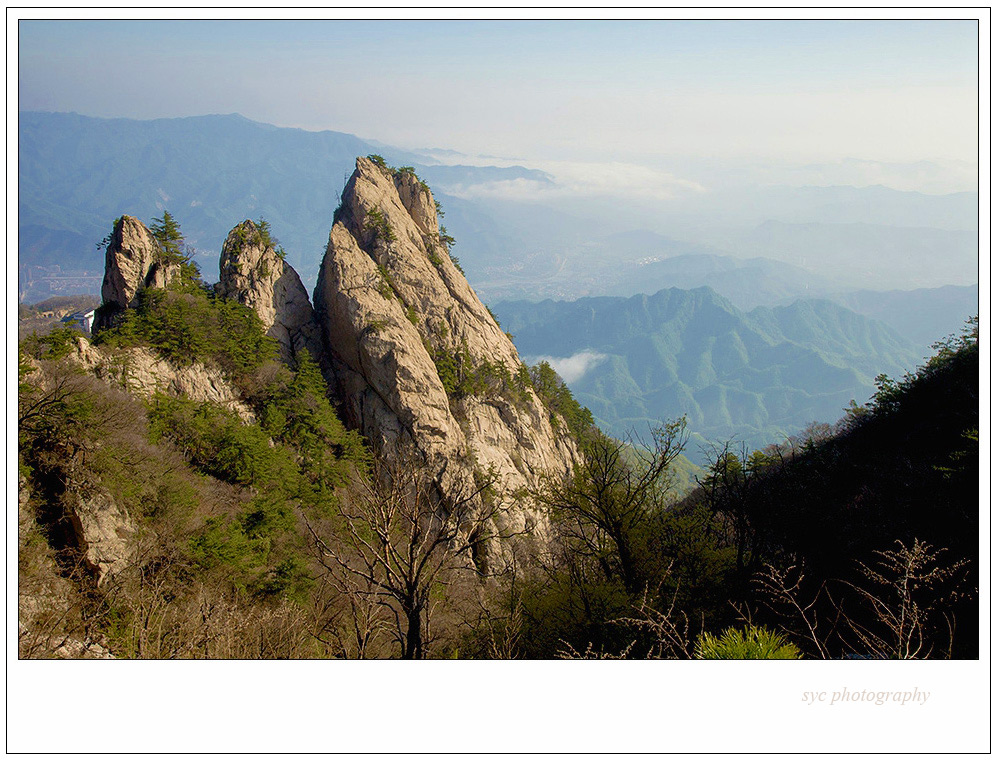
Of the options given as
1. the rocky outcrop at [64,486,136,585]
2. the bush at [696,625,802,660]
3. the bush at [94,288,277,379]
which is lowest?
the rocky outcrop at [64,486,136,585]

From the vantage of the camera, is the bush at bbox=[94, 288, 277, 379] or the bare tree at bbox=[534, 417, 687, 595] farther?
the bush at bbox=[94, 288, 277, 379]

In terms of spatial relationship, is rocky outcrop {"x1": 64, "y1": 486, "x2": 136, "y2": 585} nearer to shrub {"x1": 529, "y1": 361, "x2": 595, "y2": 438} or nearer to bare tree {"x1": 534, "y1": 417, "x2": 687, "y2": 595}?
bare tree {"x1": 534, "y1": 417, "x2": 687, "y2": 595}

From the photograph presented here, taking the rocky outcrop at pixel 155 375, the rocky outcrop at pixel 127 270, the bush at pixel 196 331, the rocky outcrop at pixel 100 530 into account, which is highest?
the rocky outcrop at pixel 127 270

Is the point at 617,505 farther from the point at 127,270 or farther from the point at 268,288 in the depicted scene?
the point at 127,270

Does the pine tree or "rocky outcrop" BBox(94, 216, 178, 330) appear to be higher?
the pine tree

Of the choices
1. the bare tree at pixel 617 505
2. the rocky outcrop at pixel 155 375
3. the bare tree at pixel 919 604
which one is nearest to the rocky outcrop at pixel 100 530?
the rocky outcrop at pixel 155 375

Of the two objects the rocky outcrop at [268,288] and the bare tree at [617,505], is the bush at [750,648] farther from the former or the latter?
the rocky outcrop at [268,288]

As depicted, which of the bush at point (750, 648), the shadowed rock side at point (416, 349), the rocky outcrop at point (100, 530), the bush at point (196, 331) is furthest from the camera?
the shadowed rock side at point (416, 349)
